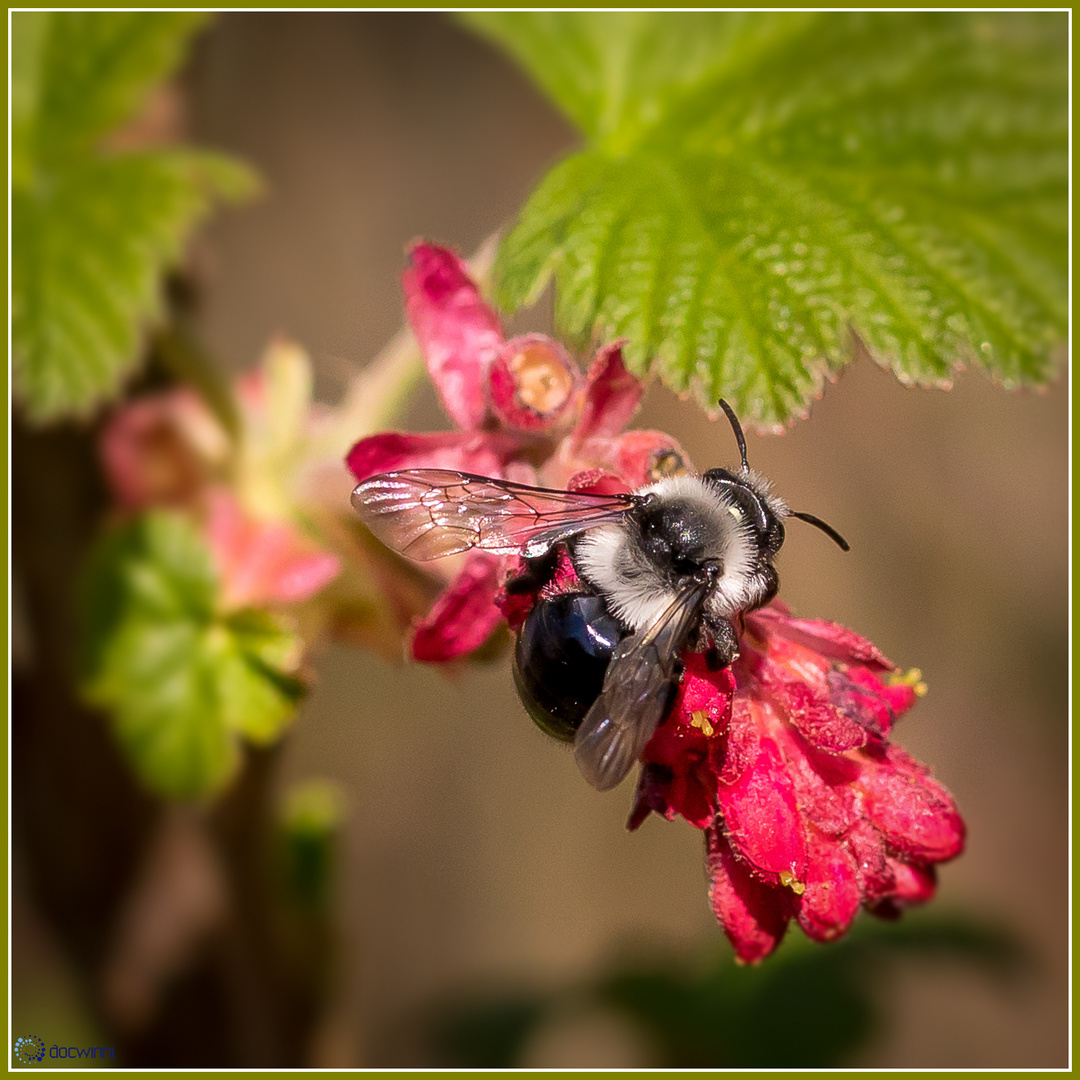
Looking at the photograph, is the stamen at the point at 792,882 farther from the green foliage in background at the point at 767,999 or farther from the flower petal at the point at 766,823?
the green foliage in background at the point at 767,999

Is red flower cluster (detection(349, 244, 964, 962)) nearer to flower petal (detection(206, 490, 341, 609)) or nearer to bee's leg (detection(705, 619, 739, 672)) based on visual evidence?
bee's leg (detection(705, 619, 739, 672))

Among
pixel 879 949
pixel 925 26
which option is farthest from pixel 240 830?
pixel 879 949

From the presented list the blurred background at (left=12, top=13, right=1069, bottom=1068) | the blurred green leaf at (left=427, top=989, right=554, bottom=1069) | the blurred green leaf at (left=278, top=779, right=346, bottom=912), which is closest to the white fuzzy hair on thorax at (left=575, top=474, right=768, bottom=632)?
the blurred green leaf at (left=278, top=779, right=346, bottom=912)

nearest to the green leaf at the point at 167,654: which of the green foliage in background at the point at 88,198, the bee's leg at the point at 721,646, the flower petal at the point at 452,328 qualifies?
the green foliage in background at the point at 88,198

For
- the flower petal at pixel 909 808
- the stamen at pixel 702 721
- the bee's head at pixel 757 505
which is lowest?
the flower petal at pixel 909 808

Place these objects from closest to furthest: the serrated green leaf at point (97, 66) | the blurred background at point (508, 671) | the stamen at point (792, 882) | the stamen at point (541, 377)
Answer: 1. the stamen at point (792, 882)
2. the stamen at point (541, 377)
3. the serrated green leaf at point (97, 66)
4. the blurred background at point (508, 671)

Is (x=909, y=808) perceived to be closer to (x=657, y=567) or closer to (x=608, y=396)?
(x=657, y=567)
